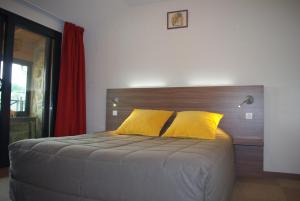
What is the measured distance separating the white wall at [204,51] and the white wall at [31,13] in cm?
20

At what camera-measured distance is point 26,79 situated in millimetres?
3562

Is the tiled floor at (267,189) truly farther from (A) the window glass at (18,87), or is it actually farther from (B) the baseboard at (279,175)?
(A) the window glass at (18,87)

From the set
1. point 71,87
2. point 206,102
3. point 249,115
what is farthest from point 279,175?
point 71,87

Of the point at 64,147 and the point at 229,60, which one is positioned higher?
the point at 229,60

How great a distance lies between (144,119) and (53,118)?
1788 millimetres

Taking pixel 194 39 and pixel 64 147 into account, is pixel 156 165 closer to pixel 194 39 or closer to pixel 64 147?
pixel 64 147

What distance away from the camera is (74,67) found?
3.99m

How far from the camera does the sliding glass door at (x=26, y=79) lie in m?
3.13

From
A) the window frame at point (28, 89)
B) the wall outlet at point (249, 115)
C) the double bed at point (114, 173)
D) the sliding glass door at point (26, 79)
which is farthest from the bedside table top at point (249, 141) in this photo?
the window frame at point (28, 89)

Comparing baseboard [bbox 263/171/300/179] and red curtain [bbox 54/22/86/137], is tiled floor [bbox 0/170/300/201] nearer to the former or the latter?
baseboard [bbox 263/171/300/179]

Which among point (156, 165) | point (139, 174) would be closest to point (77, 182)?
point (139, 174)

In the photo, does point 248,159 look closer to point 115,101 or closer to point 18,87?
point 115,101

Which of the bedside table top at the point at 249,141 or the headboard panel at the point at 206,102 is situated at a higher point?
the headboard panel at the point at 206,102

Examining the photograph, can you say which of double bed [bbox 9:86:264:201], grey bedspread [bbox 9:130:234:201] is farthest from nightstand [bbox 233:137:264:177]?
grey bedspread [bbox 9:130:234:201]
